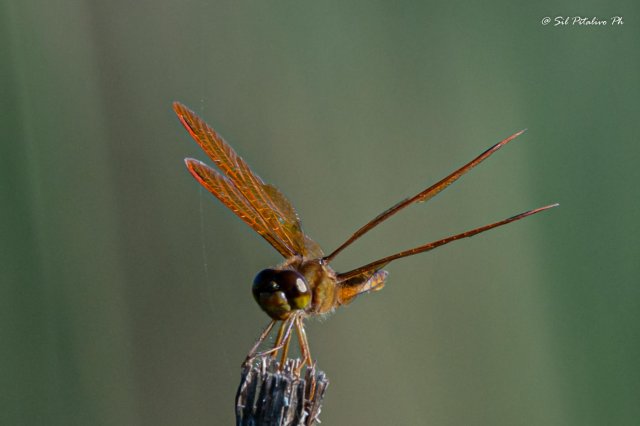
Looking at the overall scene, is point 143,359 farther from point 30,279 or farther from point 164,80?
point 164,80

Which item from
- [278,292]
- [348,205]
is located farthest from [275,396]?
[348,205]

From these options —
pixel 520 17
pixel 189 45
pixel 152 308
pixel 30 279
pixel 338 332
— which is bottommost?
pixel 338 332

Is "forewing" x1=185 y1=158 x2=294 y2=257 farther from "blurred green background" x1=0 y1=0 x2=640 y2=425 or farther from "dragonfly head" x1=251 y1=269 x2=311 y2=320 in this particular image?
"blurred green background" x1=0 y1=0 x2=640 y2=425

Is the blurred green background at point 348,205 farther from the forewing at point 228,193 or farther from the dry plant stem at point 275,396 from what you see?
the dry plant stem at point 275,396

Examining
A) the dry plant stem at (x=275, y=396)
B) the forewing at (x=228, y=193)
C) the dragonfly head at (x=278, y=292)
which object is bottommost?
the dry plant stem at (x=275, y=396)

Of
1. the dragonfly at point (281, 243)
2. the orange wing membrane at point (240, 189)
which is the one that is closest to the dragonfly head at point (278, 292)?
the dragonfly at point (281, 243)

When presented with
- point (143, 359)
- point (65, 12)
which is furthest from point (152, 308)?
point (65, 12)

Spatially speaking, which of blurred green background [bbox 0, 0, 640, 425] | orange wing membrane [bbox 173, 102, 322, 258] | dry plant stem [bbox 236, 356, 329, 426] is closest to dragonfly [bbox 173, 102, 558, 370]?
orange wing membrane [bbox 173, 102, 322, 258]

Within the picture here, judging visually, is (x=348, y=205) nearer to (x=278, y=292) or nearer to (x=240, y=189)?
(x=240, y=189)
